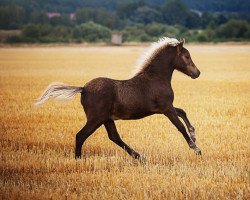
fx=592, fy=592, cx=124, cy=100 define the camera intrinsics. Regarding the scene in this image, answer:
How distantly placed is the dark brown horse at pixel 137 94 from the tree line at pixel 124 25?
71516 mm

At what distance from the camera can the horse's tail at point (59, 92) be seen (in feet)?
28.6

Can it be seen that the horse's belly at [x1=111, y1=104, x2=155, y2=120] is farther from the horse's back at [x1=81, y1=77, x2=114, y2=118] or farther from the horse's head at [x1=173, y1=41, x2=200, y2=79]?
the horse's head at [x1=173, y1=41, x2=200, y2=79]

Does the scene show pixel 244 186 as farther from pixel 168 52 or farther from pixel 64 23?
pixel 64 23

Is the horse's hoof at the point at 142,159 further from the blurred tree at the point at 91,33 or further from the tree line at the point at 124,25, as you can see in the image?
the blurred tree at the point at 91,33

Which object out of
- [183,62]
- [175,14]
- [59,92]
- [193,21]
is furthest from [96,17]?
[59,92]

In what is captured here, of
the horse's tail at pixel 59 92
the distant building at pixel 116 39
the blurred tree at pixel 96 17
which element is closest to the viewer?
the horse's tail at pixel 59 92

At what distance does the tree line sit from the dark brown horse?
235 feet

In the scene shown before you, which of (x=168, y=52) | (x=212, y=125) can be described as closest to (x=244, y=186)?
(x=168, y=52)

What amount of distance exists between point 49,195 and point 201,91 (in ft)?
50.5

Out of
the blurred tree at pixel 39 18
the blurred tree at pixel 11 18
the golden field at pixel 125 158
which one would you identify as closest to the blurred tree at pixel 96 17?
the blurred tree at pixel 39 18

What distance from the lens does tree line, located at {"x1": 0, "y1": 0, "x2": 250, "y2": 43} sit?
89.7 m

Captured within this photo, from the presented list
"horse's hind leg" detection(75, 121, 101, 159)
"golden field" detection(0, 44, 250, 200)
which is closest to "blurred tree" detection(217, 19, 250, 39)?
"golden field" detection(0, 44, 250, 200)

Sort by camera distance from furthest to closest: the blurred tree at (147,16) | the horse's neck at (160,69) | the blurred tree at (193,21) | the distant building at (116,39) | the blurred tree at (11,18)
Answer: the blurred tree at (193,21) < the blurred tree at (147,16) < the blurred tree at (11,18) < the distant building at (116,39) < the horse's neck at (160,69)

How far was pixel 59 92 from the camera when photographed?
8.78m
